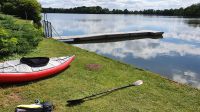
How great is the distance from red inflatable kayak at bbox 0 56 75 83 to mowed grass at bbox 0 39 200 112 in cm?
21

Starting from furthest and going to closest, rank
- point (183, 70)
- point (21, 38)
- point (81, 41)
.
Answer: point (81, 41)
point (183, 70)
point (21, 38)

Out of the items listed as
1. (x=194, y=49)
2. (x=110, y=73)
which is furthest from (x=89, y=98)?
(x=194, y=49)

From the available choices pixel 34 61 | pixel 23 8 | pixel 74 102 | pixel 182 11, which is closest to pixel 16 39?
pixel 34 61

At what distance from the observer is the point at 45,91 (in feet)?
24.3

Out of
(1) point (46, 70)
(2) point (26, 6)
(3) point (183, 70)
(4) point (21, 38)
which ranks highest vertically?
(2) point (26, 6)

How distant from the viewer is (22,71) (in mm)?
7836

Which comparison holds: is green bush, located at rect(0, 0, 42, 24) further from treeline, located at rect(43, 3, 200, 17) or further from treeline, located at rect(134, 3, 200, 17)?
treeline, located at rect(134, 3, 200, 17)

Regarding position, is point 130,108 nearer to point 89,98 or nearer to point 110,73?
point 89,98

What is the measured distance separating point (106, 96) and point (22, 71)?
10.0 ft

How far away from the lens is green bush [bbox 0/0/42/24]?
2580 cm

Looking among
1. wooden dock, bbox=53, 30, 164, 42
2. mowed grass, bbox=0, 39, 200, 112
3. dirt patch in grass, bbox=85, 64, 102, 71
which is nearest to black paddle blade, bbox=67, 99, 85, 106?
mowed grass, bbox=0, 39, 200, 112

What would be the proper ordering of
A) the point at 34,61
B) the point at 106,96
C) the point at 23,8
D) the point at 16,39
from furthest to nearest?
1. the point at 23,8
2. the point at 16,39
3. the point at 34,61
4. the point at 106,96

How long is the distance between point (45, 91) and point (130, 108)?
2841mm

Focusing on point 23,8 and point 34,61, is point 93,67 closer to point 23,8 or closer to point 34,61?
point 34,61
